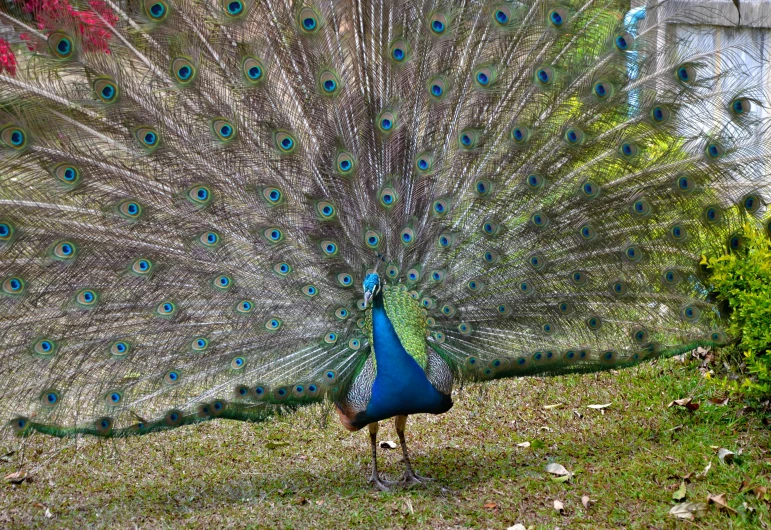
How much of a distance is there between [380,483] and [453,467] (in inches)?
19.9

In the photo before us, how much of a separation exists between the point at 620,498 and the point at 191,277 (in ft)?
8.20

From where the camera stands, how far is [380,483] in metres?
4.58


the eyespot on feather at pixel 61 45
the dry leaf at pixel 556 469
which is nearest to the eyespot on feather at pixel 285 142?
the eyespot on feather at pixel 61 45

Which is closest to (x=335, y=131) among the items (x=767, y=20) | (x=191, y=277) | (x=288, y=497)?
(x=191, y=277)

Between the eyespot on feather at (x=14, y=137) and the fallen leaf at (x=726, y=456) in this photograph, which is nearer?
the eyespot on feather at (x=14, y=137)

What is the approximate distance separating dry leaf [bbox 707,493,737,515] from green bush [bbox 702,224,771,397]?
804 millimetres

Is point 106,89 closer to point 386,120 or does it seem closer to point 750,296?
point 386,120

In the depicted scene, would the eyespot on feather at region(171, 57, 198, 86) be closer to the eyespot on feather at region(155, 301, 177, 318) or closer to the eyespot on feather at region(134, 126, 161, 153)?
the eyespot on feather at region(134, 126, 161, 153)

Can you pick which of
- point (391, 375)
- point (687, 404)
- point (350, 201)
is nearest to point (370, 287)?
point (391, 375)

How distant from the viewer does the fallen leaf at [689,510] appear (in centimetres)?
375

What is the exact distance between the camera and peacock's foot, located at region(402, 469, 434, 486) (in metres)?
4.59

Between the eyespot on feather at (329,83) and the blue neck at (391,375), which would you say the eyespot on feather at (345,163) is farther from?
the blue neck at (391,375)

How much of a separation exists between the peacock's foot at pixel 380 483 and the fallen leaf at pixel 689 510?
5.07ft

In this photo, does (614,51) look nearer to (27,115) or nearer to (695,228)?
(695,228)
